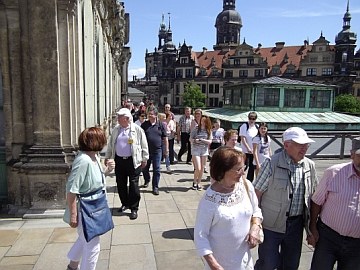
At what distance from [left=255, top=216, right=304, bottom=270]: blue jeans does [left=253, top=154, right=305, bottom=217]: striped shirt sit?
116mm

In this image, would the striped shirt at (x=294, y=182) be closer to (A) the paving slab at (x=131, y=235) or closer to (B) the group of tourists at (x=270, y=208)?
(B) the group of tourists at (x=270, y=208)

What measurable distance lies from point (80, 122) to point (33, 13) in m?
1.93

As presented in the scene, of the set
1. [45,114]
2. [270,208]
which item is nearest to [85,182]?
[270,208]

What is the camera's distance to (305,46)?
75062 millimetres

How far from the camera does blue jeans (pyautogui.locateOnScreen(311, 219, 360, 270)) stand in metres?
2.85

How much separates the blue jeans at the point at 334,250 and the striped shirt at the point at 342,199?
0.07 m

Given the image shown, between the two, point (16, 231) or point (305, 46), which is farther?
point (305, 46)

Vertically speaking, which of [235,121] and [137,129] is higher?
[137,129]

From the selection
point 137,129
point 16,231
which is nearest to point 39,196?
point 16,231

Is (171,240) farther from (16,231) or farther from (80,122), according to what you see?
(80,122)

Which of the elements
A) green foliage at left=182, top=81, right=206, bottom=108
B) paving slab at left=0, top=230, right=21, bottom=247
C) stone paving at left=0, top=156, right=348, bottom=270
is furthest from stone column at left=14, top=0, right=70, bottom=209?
green foliage at left=182, top=81, right=206, bottom=108

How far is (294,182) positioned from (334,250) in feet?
2.32

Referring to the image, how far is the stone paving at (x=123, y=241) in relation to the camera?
395 centimetres

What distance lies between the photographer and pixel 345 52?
68.8m
